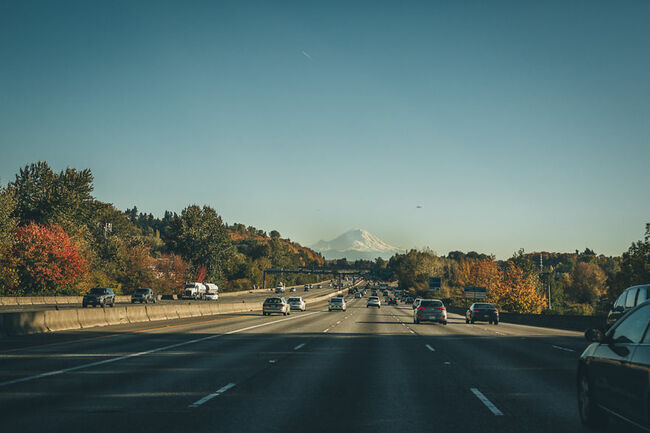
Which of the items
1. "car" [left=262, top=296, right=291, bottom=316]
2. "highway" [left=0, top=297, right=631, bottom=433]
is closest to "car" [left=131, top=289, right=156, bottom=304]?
"car" [left=262, top=296, right=291, bottom=316]

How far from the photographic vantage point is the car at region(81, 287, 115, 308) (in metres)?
51.8

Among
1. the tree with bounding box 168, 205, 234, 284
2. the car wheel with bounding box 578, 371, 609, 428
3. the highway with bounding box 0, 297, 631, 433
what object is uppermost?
the tree with bounding box 168, 205, 234, 284

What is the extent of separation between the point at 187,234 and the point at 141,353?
129m

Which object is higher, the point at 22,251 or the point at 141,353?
the point at 22,251

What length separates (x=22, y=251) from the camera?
2709 inches

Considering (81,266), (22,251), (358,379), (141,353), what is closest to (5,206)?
(22,251)

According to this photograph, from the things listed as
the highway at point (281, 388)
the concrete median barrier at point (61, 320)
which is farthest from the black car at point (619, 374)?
the concrete median barrier at point (61, 320)

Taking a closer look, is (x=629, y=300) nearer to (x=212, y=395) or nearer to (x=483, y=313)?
(x=212, y=395)

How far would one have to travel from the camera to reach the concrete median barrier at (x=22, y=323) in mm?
22578

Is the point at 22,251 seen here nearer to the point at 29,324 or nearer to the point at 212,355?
the point at 29,324

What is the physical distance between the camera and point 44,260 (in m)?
69.2

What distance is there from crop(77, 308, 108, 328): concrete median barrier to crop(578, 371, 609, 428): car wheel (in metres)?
24.9

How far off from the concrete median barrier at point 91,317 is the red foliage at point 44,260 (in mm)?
43716

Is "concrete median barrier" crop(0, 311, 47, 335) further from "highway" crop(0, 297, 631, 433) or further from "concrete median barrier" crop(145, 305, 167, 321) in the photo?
"concrete median barrier" crop(145, 305, 167, 321)
